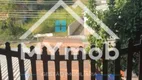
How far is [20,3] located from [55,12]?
82.3 inches

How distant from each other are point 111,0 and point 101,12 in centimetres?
18

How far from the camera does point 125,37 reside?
2562mm

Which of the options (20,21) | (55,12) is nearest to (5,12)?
(20,21)

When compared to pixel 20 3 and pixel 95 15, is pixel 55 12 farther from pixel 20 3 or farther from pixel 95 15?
pixel 95 15

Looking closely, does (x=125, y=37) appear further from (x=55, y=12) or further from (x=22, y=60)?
(x=55, y=12)

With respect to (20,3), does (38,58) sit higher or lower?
lower

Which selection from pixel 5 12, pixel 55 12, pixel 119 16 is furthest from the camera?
pixel 5 12

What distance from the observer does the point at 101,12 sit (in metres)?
2.64

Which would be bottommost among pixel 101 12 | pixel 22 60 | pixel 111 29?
pixel 22 60

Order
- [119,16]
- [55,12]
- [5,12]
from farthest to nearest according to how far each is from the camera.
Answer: [5,12] < [55,12] < [119,16]

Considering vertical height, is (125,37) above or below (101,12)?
below

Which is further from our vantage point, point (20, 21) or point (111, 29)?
point (20, 21)

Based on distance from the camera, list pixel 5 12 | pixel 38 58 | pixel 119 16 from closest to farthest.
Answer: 1. pixel 38 58
2. pixel 119 16
3. pixel 5 12

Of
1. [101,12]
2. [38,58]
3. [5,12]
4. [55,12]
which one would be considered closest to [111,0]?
[101,12]
